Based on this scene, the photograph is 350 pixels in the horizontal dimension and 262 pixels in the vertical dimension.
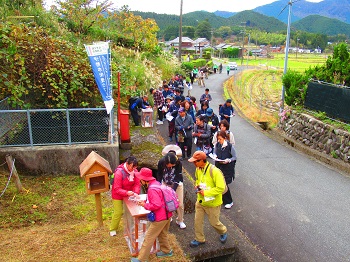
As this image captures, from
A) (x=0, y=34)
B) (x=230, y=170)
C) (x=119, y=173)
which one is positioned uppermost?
(x=0, y=34)

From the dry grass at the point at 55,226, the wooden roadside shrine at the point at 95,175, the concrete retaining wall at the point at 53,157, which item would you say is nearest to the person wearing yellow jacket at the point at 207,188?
the dry grass at the point at 55,226

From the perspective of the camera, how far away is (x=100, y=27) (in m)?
20.3

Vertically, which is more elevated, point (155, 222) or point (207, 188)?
point (207, 188)

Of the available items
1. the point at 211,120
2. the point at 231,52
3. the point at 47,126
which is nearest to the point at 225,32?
the point at 231,52

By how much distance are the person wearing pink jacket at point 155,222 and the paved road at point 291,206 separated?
195 cm

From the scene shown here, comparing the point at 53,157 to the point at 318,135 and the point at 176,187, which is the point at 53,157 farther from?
the point at 318,135

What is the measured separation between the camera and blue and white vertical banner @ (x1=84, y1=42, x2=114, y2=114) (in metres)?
7.03

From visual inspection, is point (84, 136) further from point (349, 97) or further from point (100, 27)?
point (100, 27)

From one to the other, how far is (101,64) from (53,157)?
2.70m

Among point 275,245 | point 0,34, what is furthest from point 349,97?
point 0,34

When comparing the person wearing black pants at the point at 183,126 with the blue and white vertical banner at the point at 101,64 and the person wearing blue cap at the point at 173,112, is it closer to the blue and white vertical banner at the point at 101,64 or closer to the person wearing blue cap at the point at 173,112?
the person wearing blue cap at the point at 173,112

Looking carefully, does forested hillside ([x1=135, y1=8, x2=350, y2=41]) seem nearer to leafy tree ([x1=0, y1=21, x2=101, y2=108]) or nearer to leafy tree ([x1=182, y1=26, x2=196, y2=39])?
leafy tree ([x1=182, y1=26, x2=196, y2=39])

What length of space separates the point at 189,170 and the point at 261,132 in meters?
5.84

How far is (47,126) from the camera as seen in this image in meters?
8.08
